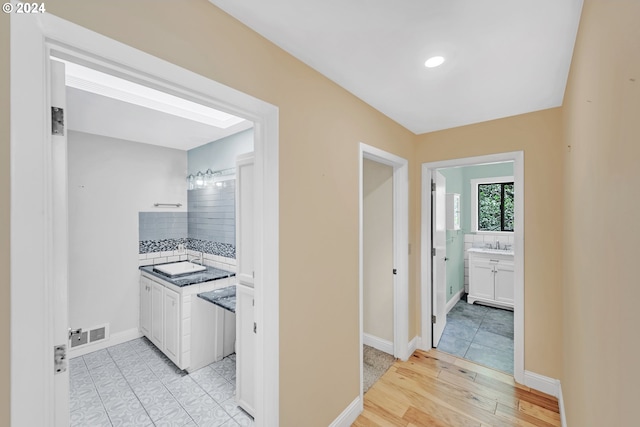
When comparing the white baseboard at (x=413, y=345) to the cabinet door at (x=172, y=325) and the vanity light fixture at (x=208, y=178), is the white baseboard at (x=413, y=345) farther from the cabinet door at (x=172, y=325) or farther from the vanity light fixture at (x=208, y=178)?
the vanity light fixture at (x=208, y=178)

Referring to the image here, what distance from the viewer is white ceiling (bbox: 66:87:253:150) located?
224cm

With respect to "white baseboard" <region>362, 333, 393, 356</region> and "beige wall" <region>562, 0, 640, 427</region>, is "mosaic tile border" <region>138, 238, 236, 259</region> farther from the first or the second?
"beige wall" <region>562, 0, 640, 427</region>

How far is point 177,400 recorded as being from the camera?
221 centimetres

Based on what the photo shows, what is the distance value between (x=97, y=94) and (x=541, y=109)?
3768mm

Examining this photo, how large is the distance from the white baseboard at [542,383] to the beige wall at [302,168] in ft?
5.35

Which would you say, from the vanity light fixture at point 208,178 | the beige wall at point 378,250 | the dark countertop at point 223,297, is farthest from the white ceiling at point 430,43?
the vanity light fixture at point 208,178

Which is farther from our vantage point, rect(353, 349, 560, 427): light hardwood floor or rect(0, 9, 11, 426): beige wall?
rect(353, 349, 560, 427): light hardwood floor

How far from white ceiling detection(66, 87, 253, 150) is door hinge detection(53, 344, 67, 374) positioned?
2.07 m

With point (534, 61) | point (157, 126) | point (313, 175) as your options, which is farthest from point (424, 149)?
point (157, 126)

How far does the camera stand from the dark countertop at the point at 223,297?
236cm

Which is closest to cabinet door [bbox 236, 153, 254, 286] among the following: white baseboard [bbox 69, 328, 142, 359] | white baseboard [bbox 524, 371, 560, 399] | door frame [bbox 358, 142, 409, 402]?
door frame [bbox 358, 142, 409, 402]

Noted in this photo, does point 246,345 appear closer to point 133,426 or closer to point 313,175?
point 133,426

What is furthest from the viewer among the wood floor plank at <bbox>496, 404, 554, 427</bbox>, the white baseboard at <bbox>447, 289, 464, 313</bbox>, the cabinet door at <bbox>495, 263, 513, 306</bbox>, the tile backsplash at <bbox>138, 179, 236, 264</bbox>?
the white baseboard at <bbox>447, 289, 464, 313</bbox>

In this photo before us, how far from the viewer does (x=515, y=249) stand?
2.41 meters
